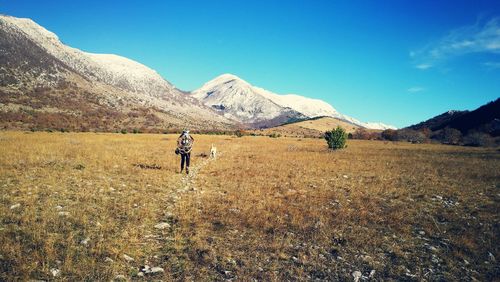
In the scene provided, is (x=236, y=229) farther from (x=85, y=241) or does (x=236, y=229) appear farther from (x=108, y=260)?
(x=85, y=241)

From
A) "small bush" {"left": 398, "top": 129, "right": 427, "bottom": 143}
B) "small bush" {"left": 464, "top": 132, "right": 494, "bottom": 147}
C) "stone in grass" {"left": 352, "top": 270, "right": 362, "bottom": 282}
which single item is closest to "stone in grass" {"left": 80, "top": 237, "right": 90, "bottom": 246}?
"stone in grass" {"left": 352, "top": 270, "right": 362, "bottom": 282}

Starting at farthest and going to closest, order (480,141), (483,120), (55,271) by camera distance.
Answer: (483,120) < (480,141) < (55,271)

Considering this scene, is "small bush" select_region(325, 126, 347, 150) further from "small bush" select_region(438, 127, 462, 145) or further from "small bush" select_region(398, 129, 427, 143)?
"small bush" select_region(438, 127, 462, 145)

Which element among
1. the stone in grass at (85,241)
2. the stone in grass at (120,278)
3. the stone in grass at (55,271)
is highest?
the stone in grass at (85,241)

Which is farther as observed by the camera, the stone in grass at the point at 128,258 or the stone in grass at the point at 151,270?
the stone in grass at the point at 128,258

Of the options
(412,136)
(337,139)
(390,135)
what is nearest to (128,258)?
(337,139)

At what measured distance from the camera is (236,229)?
9.63 meters

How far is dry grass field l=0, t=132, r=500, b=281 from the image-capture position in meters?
6.82

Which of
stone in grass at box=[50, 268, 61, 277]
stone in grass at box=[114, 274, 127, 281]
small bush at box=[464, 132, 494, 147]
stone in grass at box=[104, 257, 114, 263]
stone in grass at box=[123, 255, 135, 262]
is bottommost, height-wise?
stone in grass at box=[114, 274, 127, 281]

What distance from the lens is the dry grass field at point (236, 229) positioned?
6820 mm

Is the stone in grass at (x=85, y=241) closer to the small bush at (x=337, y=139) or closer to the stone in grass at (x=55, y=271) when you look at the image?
the stone in grass at (x=55, y=271)

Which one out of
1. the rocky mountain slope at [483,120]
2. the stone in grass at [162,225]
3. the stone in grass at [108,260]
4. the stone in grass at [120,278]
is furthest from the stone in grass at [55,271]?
the rocky mountain slope at [483,120]

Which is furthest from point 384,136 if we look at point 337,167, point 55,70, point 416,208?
point 55,70

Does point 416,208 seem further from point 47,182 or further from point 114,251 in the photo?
point 47,182
